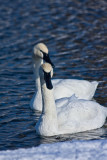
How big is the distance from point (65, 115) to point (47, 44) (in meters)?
6.36

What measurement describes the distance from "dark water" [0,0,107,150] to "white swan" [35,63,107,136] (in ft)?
0.57

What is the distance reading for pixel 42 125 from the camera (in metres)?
9.60

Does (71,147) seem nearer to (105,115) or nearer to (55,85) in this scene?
(105,115)

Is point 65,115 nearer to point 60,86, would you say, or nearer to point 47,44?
point 60,86

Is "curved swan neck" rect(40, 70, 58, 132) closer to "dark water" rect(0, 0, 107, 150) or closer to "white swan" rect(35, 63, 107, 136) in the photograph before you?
"white swan" rect(35, 63, 107, 136)

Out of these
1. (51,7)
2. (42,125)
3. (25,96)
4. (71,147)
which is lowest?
(51,7)

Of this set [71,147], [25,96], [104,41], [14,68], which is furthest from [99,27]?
[71,147]

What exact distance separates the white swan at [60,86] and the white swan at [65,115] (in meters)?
1.07

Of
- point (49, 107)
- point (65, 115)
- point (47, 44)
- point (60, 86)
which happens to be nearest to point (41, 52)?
point (60, 86)

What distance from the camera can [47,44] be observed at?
1594 cm

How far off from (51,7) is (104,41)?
4953mm

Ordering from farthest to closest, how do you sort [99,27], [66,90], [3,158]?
[99,27] → [66,90] → [3,158]

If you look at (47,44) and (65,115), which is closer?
(65,115)

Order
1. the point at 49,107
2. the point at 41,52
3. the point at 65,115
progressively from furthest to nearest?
the point at 41,52, the point at 65,115, the point at 49,107
